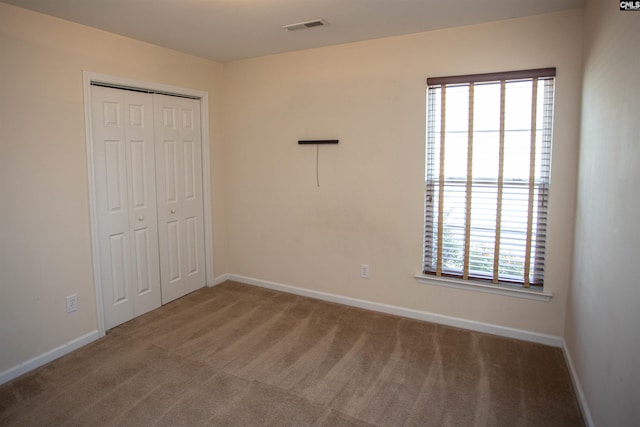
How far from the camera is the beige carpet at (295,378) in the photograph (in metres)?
2.31

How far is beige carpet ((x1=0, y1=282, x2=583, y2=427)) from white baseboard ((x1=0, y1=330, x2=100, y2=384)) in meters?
0.06

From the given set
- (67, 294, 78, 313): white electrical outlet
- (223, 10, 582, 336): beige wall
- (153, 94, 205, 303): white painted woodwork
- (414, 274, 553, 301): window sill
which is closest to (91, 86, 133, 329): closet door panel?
(67, 294, 78, 313): white electrical outlet

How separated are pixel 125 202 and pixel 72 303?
0.91m

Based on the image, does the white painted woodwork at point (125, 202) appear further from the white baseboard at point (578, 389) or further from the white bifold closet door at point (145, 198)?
the white baseboard at point (578, 389)

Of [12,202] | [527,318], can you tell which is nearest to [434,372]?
[527,318]

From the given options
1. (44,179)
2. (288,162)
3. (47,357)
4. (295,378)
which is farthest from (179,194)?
(295,378)

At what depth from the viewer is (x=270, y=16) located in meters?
2.88

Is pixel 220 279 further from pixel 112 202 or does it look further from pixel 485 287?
pixel 485 287

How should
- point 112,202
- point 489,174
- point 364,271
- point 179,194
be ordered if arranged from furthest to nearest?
point 179,194 < point 364,271 < point 112,202 < point 489,174

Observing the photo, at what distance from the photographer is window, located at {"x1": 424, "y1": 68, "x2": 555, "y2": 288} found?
2.99 metres

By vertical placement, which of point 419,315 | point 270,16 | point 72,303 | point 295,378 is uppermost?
point 270,16

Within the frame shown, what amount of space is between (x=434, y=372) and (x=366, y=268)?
4.09ft

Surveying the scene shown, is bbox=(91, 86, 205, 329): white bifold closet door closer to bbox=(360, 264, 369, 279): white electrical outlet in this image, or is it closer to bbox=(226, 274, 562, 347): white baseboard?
bbox=(226, 274, 562, 347): white baseboard

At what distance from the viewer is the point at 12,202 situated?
2652 millimetres
